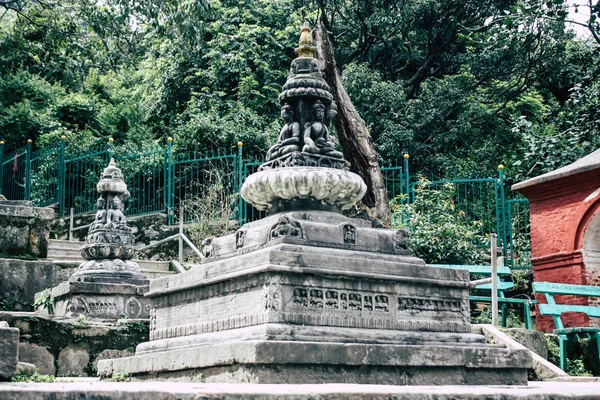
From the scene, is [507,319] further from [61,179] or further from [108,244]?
[61,179]

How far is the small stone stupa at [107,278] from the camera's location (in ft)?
30.8

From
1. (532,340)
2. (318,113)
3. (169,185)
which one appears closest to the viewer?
(318,113)

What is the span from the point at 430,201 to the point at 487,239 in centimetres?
124

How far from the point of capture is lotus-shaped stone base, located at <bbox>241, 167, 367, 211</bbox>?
6457 mm

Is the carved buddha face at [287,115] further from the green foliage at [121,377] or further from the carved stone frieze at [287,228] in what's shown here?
the green foliage at [121,377]

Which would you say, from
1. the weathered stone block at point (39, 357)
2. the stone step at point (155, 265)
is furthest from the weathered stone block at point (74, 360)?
the stone step at point (155, 265)

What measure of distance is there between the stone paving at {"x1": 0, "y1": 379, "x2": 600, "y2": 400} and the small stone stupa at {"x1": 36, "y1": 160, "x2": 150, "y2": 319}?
588 cm

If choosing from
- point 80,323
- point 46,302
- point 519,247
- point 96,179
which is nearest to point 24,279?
point 46,302

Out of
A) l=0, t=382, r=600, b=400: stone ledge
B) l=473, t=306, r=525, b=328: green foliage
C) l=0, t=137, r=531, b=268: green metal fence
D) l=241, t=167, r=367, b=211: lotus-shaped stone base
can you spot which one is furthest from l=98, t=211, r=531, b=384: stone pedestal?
l=0, t=137, r=531, b=268: green metal fence

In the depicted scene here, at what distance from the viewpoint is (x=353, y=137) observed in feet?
44.9

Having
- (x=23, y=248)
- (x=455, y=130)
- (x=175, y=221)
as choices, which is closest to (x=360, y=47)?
(x=455, y=130)

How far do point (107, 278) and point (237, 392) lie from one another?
6.69 meters

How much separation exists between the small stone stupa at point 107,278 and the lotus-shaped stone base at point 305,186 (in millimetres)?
3494

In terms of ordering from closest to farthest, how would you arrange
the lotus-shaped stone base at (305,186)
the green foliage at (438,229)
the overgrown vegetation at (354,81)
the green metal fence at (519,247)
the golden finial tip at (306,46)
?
the lotus-shaped stone base at (305,186)
the golden finial tip at (306,46)
the green foliage at (438,229)
the green metal fence at (519,247)
the overgrown vegetation at (354,81)
